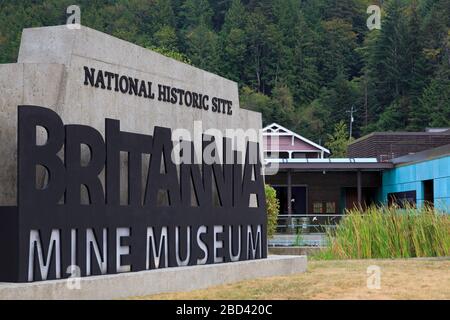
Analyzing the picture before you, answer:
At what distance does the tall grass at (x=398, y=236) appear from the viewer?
17016 millimetres

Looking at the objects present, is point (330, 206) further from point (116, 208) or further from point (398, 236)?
point (116, 208)

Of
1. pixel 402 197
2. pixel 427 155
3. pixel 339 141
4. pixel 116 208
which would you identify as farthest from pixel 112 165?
pixel 339 141

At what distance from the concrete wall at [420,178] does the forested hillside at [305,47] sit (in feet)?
131

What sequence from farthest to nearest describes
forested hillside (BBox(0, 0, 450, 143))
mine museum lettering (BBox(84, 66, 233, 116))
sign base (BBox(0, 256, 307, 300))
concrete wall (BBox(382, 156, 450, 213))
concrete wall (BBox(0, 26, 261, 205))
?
forested hillside (BBox(0, 0, 450, 143)), concrete wall (BBox(382, 156, 450, 213)), mine museum lettering (BBox(84, 66, 233, 116)), concrete wall (BBox(0, 26, 261, 205)), sign base (BBox(0, 256, 307, 300))

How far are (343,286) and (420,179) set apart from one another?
73.0ft

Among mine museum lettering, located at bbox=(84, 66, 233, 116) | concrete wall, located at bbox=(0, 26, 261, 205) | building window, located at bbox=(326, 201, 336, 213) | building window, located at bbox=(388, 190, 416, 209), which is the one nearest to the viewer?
concrete wall, located at bbox=(0, 26, 261, 205)

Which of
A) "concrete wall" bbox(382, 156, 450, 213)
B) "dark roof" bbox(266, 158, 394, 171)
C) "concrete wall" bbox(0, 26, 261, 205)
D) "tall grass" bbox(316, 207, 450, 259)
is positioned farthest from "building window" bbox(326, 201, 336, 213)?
"concrete wall" bbox(0, 26, 261, 205)

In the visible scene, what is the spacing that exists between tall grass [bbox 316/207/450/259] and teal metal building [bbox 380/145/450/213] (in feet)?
25.7

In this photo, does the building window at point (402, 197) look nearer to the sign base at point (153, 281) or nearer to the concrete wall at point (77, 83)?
the sign base at point (153, 281)

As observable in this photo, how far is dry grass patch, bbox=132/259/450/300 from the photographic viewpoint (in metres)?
9.48

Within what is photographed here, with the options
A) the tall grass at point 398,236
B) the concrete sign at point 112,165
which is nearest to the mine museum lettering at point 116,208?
the concrete sign at point 112,165

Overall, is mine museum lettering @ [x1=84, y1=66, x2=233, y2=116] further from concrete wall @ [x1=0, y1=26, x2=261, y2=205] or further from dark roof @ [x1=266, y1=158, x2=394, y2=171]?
dark roof @ [x1=266, y1=158, x2=394, y2=171]

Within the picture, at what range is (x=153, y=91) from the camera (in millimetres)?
11273

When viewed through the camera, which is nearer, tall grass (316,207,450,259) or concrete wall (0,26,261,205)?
concrete wall (0,26,261,205)
